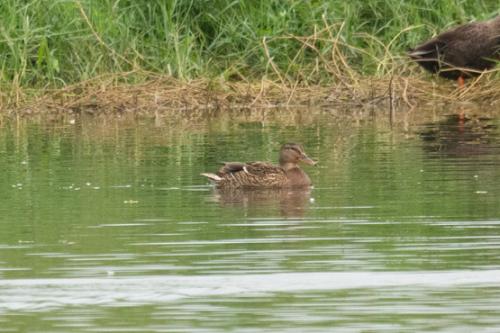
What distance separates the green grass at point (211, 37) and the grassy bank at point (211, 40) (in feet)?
0.05

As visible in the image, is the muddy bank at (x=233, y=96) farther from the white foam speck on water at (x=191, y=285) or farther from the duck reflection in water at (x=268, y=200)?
the white foam speck on water at (x=191, y=285)

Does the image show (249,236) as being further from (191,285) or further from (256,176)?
(256,176)

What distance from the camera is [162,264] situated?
9.94 meters

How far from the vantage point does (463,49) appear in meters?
23.5

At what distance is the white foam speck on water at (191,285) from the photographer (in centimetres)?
884

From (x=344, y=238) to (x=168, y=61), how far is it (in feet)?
42.5

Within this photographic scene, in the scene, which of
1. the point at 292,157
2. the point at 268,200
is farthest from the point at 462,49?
the point at 268,200

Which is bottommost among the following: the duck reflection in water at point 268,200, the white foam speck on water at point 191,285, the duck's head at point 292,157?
the white foam speck on water at point 191,285

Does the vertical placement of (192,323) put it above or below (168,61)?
below

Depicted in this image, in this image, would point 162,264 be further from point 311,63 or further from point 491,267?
point 311,63

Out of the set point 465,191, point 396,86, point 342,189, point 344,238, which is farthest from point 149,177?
point 396,86

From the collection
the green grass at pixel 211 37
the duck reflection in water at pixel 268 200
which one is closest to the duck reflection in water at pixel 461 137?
the duck reflection in water at pixel 268 200

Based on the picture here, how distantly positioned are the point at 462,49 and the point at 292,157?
30.2 feet

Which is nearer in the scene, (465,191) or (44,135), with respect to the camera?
(465,191)
